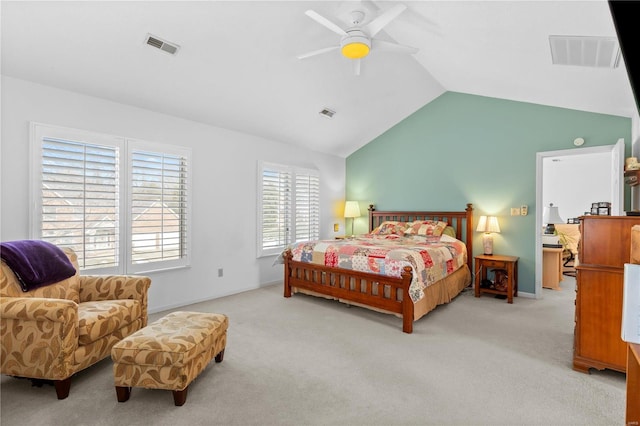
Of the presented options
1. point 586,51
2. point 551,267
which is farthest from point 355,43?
point 551,267

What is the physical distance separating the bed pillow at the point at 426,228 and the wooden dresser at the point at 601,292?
8.34ft

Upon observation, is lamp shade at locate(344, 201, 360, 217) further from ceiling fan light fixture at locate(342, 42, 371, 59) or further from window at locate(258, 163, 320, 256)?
ceiling fan light fixture at locate(342, 42, 371, 59)

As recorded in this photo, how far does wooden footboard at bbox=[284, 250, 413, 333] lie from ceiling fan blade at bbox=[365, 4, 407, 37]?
2361 mm

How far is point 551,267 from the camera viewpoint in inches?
198

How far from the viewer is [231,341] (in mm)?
3020

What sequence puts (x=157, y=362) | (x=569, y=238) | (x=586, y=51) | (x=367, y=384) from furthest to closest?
(x=569, y=238) → (x=586, y=51) → (x=367, y=384) → (x=157, y=362)

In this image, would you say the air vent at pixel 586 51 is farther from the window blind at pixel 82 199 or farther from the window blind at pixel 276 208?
the window blind at pixel 82 199

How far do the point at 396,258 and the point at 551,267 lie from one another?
332 cm

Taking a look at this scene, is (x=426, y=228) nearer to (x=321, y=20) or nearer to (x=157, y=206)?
(x=321, y=20)

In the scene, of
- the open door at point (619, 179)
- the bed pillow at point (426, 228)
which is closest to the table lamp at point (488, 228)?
the bed pillow at point (426, 228)

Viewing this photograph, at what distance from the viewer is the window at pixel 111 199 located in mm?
3067

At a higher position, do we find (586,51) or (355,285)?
(586,51)

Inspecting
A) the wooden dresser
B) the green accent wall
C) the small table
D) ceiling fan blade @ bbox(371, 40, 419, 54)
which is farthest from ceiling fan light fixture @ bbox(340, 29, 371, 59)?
the small table

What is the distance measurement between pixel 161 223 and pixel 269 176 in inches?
75.8
